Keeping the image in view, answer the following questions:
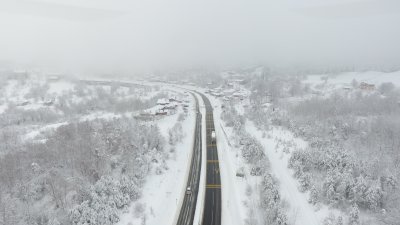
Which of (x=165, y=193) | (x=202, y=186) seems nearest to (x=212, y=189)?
(x=202, y=186)

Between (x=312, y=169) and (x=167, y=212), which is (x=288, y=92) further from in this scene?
(x=167, y=212)

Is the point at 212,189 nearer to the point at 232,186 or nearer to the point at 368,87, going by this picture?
the point at 232,186

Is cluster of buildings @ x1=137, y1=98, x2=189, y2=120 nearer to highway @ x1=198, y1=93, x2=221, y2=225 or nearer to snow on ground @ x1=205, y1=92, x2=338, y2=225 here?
highway @ x1=198, y1=93, x2=221, y2=225

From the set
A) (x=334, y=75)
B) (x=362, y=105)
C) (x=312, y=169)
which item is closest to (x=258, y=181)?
(x=312, y=169)

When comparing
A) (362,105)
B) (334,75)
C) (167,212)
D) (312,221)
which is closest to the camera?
(312,221)

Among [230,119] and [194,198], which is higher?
[230,119]

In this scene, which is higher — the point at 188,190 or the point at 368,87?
the point at 368,87

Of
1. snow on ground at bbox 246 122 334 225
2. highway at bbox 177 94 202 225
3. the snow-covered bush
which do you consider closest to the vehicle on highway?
highway at bbox 177 94 202 225
